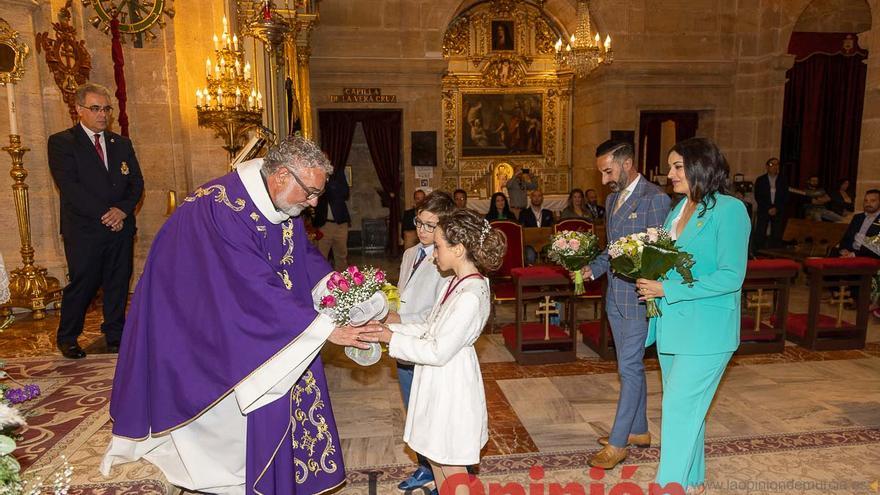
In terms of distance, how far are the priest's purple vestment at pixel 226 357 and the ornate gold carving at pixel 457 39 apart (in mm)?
13979

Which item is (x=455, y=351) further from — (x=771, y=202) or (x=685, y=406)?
(x=771, y=202)

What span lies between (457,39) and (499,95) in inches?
73.6

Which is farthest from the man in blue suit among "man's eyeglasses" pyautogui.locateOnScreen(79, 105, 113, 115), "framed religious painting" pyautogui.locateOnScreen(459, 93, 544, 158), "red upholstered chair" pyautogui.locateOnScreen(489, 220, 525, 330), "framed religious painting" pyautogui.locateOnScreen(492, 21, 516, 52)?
"framed religious painting" pyautogui.locateOnScreen(492, 21, 516, 52)

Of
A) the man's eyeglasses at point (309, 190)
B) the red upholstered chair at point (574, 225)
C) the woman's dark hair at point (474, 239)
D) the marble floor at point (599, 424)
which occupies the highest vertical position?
the man's eyeglasses at point (309, 190)

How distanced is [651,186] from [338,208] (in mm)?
5815

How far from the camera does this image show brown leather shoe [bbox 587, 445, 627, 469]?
11.5 feet

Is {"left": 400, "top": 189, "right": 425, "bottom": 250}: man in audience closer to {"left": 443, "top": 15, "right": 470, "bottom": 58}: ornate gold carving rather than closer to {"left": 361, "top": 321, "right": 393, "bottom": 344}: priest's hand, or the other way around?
{"left": 361, "top": 321, "right": 393, "bottom": 344}: priest's hand

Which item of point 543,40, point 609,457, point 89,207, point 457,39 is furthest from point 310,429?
point 543,40

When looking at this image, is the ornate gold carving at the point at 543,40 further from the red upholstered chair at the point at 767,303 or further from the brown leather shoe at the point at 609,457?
the brown leather shoe at the point at 609,457

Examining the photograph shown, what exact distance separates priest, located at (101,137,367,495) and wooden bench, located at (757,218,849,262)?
811cm

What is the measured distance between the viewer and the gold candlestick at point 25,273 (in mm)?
6701

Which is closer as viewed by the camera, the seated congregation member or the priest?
the priest

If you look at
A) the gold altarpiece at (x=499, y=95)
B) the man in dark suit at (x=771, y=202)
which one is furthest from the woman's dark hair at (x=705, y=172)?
the gold altarpiece at (x=499, y=95)

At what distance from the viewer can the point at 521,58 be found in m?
16.0
